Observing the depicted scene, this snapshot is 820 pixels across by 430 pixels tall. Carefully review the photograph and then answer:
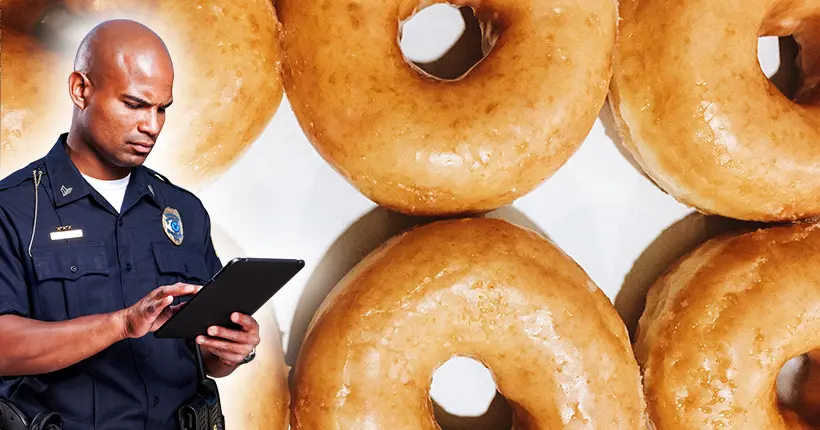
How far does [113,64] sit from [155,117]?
0.24 feet

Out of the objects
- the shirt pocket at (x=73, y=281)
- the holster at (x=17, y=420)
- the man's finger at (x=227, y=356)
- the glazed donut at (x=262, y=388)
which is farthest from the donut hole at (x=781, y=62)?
the holster at (x=17, y=420)

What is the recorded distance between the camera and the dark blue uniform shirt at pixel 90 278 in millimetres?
786

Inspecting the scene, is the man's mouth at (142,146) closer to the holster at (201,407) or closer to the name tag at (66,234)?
the name tag at (66,234)

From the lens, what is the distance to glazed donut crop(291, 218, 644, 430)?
1196 millimetres

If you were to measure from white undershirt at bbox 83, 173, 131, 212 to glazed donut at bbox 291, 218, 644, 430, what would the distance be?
18.8 inches

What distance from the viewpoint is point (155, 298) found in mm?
781

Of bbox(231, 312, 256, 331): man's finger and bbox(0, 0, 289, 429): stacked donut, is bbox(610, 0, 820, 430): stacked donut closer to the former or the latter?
bbox(0, 0, 289, 429): stacked donut

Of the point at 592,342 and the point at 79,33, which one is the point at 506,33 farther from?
the point at 79,33

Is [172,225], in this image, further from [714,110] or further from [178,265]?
[714,110]

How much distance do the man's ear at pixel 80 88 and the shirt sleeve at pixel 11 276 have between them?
14 centimetres

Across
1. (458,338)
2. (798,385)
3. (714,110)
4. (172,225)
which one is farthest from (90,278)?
(798,385)

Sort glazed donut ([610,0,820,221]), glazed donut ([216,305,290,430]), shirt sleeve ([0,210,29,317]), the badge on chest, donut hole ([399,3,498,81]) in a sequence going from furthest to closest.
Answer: donut hole ([399,3,498,81]) → glazed donut ([610,0,820,221]) → glazed donut ([216,305,290,430]) → the badge on chest → shirt sleeve ([0,210,29,317])

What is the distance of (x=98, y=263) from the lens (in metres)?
0.81

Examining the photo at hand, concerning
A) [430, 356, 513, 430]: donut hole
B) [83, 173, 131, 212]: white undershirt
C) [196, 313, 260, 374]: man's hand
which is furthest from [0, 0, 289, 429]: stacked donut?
[430, 356, 513, 430]: donut hole
